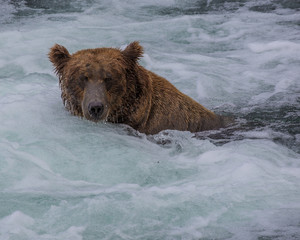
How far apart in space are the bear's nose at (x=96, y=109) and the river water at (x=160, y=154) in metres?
0.35

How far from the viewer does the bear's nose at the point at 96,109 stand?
589 centimetres

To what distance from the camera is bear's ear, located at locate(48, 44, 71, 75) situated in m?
6.25

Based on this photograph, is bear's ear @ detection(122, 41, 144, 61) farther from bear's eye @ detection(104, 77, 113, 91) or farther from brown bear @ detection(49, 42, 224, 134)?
bear's eye @ detection(104, 77, 113, 91)

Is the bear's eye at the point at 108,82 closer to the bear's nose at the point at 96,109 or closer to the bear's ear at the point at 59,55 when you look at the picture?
the bear's nose at the point at 96,109

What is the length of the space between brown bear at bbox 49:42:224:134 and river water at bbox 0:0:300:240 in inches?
6.2

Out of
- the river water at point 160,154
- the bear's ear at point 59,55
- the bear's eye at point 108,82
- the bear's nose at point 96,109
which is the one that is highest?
the bear's ear at point 59,55

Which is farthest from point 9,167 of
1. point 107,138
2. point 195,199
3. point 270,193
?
point 270,193

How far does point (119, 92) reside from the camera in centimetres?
626

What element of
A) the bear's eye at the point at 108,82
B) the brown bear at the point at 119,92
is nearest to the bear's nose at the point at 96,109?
the brown bear at the point at 119,92

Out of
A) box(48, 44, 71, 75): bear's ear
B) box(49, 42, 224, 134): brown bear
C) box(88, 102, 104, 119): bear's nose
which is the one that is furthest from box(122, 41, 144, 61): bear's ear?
box(88, 102, 104, 119): bear's nose

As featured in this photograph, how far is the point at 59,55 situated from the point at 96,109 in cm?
78

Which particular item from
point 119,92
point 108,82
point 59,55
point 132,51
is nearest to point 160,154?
point 119,92

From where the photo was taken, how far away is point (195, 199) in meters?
5.10

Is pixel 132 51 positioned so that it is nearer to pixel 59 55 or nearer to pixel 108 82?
pixel 108 82
